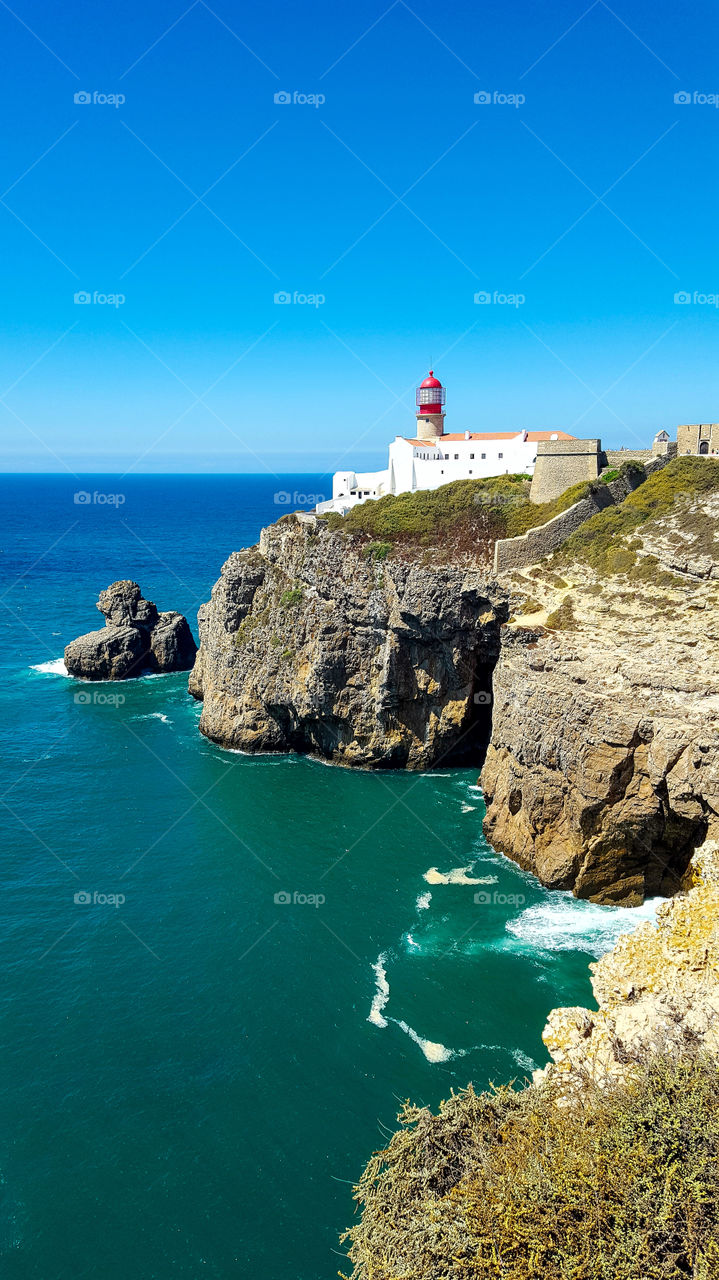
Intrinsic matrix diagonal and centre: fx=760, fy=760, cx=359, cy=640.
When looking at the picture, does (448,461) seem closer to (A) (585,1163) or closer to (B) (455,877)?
(B) (455,877)

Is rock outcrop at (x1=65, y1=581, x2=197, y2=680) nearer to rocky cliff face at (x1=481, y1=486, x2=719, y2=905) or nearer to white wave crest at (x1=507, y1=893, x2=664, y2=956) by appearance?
rocky cliff face at (x1=481, y1=486, x2=719, y2=905)

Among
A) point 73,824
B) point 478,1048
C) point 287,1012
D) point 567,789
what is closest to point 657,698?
point 567,789

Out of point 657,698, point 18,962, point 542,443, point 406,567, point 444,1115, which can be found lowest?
point 18,962

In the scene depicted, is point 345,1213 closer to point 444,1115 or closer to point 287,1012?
point 444,1115

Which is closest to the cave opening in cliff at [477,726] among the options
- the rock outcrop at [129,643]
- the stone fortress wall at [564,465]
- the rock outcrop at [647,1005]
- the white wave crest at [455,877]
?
the white wave crest at [455,877]

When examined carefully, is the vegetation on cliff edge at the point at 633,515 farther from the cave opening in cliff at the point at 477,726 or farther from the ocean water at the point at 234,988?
the ocean water at the point at 234,988

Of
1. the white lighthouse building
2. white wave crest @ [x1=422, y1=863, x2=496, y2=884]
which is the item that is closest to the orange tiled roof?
the white lighthouse building
